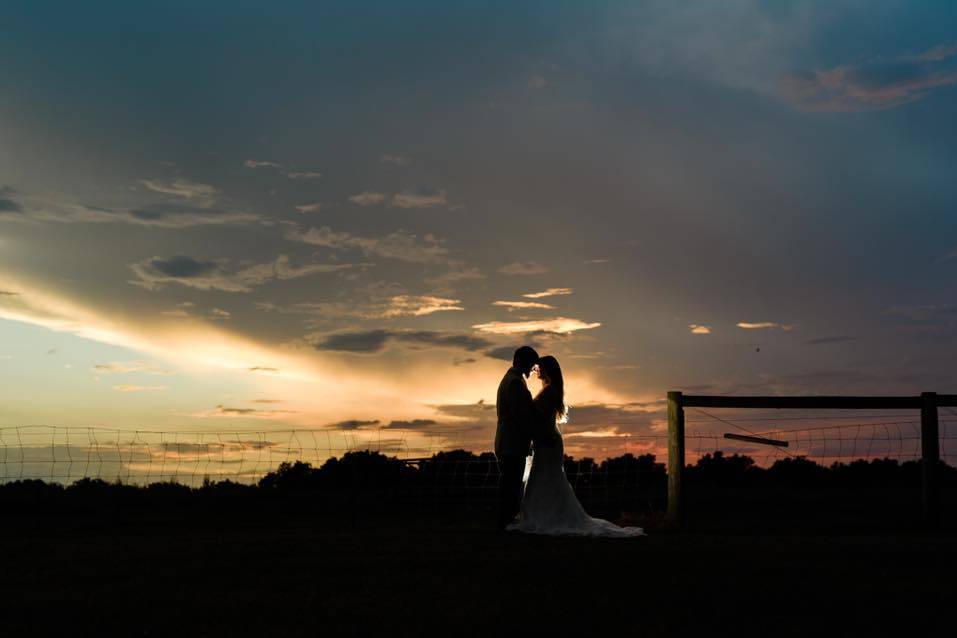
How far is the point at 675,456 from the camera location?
14.2 m

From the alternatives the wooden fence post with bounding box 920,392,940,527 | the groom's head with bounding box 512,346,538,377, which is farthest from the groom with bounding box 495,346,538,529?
the wooden fence post with bounding box 920,392,940,527

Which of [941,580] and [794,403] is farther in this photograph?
[794,403]

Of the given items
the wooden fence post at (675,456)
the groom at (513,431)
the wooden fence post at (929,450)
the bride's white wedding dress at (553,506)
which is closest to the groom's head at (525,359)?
the groom at (513,431)

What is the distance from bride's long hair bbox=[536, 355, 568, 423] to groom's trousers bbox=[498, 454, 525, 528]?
31.0 inches

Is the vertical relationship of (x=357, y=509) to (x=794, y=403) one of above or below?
below

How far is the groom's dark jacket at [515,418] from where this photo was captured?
12.2 metres

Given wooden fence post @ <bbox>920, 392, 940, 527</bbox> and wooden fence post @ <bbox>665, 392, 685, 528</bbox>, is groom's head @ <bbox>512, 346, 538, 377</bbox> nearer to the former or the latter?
wooden fence post @ <bbox>665, 392, 685, 528</bbox>

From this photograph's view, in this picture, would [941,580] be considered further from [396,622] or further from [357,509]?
[357,509]

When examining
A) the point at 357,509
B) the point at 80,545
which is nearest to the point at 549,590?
the point at 80,545

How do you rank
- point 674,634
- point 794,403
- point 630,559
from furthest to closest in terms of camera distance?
1. point 794,403
2. point 630,559
3. point 674,634

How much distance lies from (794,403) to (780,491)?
8353 millimetres

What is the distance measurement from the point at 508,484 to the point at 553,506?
0.65 meters

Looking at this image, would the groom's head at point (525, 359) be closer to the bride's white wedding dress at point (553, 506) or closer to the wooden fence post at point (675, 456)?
the bride's white wedding dress at point (553, 506)

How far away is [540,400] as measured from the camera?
12.5 m
